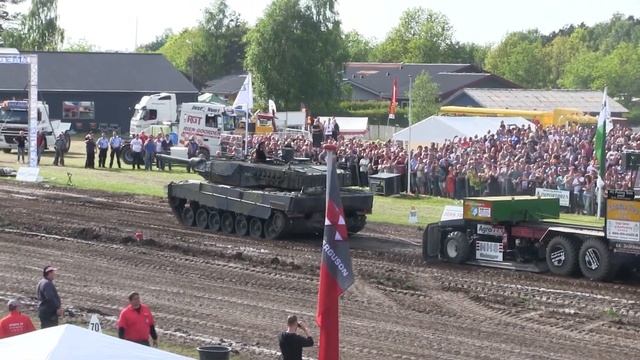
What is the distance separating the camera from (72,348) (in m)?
9.67

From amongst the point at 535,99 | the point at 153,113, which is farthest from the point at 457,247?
the point at 535,99

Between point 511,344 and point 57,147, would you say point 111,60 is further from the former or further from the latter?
point 511,344

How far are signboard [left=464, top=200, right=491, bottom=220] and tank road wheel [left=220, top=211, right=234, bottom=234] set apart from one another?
726cm

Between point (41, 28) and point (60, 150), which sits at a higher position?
point (41, 28)

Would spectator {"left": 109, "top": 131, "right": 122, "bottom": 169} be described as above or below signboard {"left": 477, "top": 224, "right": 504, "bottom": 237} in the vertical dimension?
above

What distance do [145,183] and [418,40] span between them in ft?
292

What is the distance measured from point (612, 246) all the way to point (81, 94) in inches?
2348

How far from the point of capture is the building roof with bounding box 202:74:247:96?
106 meters

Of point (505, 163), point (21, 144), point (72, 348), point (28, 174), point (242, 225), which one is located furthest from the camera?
point (21, 144)

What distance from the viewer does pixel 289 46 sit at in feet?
273

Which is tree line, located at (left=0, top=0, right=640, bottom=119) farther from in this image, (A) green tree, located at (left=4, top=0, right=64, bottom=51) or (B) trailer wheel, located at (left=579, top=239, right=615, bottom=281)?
(B) trailer wheel, located at (left=579, top=239, right=615, bottom=281)

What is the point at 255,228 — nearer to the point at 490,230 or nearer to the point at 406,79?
the point at 490,230

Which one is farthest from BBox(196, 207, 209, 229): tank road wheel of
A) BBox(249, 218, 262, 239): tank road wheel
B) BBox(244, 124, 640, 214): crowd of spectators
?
BBox(244, 124, 640, 214): crowd of spectators

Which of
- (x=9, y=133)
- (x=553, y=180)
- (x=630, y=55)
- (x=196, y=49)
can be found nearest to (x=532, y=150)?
(x=553, y=180)
